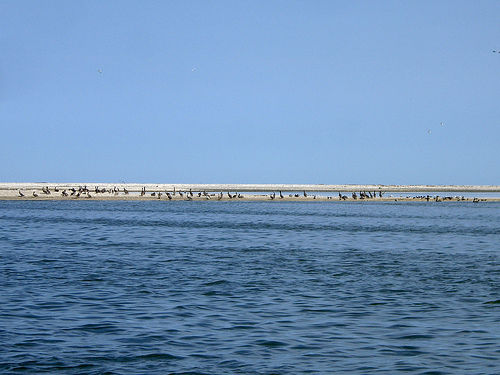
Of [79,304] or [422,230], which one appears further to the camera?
[422,230]

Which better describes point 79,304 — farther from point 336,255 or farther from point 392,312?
point 336,255

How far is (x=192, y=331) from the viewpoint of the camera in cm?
1545

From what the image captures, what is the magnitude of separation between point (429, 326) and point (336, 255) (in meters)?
16.6

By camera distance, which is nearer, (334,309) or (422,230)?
(334,309)

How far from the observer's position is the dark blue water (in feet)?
43.1

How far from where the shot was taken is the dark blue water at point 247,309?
13141 mm

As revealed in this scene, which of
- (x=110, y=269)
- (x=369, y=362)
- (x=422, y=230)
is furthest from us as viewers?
(x=422, y=230)

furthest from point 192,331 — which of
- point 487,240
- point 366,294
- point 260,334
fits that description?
point 487,240

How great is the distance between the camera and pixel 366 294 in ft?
68.1

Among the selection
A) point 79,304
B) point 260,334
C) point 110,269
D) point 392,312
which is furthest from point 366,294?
point 110,269

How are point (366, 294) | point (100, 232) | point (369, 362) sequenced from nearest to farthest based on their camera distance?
point (369, 362), point (366, 294), point (100, 232)

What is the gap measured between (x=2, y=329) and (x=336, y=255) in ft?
66.7

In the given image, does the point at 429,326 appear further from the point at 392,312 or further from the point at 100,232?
the point at 100,232

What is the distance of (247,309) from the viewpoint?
59.6ft
